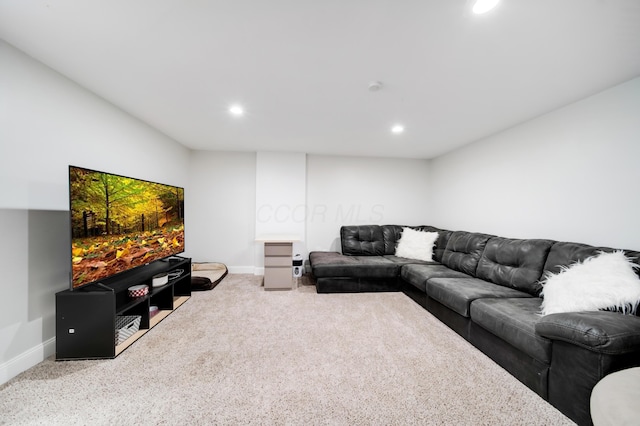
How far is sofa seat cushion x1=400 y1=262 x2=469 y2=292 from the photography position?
292 centimetres

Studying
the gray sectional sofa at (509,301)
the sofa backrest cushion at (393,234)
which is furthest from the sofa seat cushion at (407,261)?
the sofa backrest cushion at (393,234)

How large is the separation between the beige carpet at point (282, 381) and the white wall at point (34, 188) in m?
0.32

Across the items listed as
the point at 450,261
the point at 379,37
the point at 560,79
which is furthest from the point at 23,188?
the point at 450,261

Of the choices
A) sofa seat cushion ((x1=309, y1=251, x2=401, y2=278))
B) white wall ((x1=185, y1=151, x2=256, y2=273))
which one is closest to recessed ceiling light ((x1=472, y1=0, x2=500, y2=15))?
sofa seat cushion ((x1=309, y1=251, x2=401, y2=278))

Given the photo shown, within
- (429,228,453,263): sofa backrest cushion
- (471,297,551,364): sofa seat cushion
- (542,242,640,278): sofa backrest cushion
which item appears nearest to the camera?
(471,297,551,364): sofa seat cushion

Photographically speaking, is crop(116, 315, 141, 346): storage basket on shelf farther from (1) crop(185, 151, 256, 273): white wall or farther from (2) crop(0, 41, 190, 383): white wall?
(1) crop(185, 151, 256, 273): white wall

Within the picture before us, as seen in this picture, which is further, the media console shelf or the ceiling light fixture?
the ceiling light fixture

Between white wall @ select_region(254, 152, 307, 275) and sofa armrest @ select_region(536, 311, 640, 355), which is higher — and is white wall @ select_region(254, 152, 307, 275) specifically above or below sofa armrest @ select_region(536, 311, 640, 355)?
above

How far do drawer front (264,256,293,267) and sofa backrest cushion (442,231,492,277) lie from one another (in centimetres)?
240

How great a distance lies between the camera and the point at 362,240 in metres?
4.33

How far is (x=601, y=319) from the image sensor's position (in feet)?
4.51

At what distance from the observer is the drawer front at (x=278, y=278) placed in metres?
3.57

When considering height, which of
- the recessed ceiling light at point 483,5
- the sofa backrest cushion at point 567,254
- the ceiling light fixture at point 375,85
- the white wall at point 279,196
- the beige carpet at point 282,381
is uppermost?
the ceiling light fixture at point 375,85

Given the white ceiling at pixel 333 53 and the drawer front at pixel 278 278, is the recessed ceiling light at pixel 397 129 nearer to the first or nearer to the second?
the white ceiling at pixel 333 53
